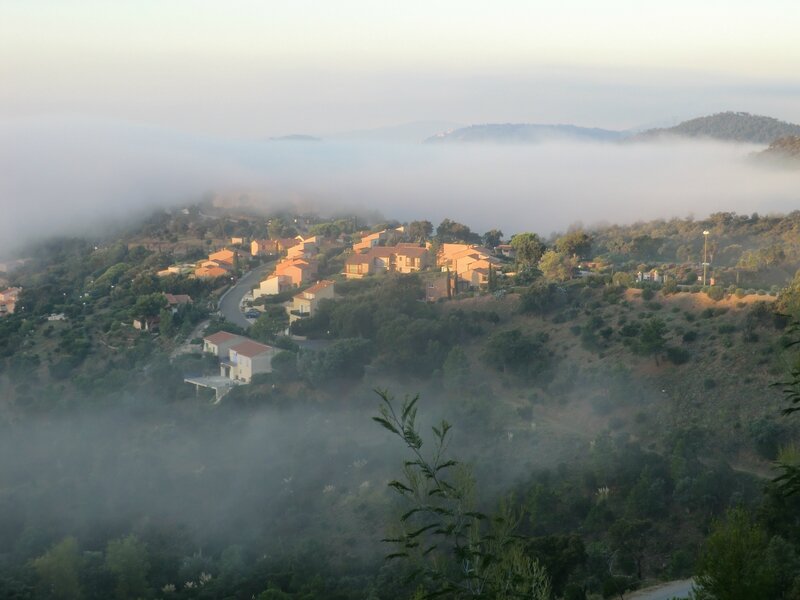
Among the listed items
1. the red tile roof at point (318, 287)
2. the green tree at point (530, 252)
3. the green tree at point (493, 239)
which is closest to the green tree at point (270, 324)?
the red tile roof at point (318, 287)

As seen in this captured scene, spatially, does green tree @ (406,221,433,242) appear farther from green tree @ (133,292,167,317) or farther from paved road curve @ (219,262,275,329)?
green tree @ (133,292,167,317)

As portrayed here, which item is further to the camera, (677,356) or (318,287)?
(318,287)

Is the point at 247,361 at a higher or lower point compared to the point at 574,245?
lower

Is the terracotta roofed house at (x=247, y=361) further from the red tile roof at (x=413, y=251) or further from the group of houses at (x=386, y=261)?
the red tile roof at (x=413, y=251)

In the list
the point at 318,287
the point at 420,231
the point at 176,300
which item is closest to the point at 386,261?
the point at 318,287

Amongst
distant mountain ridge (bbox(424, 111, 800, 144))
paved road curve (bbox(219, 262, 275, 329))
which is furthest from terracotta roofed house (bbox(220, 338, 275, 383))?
distant mountain ridge (bbox(424, 111, 800, 144))

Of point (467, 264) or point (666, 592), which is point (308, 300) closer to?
point (467, 264)

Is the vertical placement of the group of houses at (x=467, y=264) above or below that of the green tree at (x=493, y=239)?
above

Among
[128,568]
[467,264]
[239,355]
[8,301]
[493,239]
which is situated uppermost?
[467,264]
